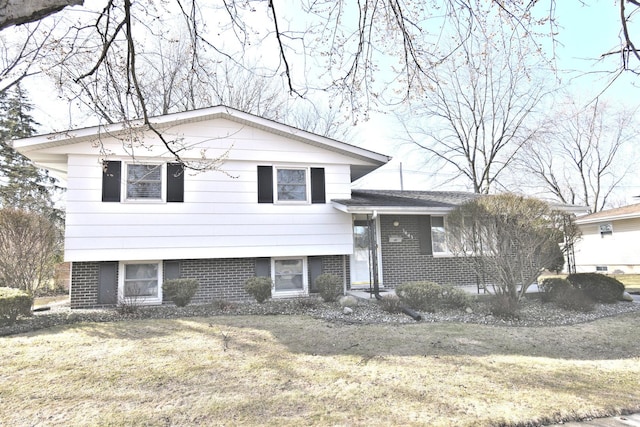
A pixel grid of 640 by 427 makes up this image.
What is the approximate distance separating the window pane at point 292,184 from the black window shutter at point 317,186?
9.3 inches

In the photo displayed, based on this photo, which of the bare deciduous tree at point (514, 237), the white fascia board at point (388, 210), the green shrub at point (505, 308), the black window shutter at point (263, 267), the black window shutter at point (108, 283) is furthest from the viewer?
the black window shutter at point (263, 267)

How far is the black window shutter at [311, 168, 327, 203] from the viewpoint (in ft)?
36.8

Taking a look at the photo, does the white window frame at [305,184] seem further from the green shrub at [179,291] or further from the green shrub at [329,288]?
the green shrub at [179,291]

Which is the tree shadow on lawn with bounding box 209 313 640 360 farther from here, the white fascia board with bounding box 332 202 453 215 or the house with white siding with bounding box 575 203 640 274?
the house with white siding with bounding box 575 203 640 274

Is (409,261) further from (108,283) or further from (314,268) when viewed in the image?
(108,283)

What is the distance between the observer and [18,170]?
2164 cm

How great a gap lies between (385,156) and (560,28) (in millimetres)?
7497

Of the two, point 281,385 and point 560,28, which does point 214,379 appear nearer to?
point 281,385

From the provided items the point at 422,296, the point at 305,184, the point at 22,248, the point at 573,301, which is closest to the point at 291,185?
the point at 305,184

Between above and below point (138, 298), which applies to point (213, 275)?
above

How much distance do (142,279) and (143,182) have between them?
101 inches

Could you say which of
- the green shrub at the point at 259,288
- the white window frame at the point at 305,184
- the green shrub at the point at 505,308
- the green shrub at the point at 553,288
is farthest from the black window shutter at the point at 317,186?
the green shrub at the point at 553,288

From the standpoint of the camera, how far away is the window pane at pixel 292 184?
11062 millimetres

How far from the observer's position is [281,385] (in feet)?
13.9
